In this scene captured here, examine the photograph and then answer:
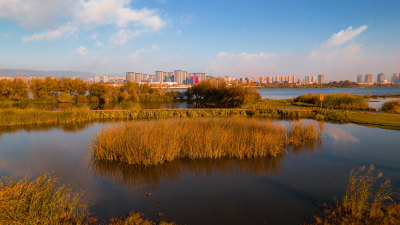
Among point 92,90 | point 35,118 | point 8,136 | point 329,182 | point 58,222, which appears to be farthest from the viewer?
point 92,90

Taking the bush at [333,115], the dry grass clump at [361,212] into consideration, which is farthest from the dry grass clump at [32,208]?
the bush at [333,115]

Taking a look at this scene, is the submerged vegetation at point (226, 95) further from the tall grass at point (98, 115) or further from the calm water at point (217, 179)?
the calm water at point (217, 179)

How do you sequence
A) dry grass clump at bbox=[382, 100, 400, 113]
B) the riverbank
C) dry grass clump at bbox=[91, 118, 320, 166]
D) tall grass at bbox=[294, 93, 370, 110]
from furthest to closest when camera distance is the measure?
tall grass at bbox=[294, 93, 370, 110]
dry grass clump at bbox=[382, 100, 400, 113]
the riverbank
dry grass clump at bbox=[91, 118, 320, 166]

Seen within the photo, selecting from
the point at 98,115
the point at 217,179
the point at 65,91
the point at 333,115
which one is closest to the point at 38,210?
the point at 217,179

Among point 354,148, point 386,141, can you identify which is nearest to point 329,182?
point 354,148

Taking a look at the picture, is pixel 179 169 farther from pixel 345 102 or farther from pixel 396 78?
pixel 396 78

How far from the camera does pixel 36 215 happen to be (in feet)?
14.1

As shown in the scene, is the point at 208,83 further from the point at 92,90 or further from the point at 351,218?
the point at 351,218

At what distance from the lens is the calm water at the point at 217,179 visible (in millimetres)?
5551

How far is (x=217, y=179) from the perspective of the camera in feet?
24.7

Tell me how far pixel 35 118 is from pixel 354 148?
2173 cm

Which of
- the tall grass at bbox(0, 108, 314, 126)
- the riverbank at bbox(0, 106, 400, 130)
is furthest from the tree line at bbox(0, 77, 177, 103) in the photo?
the riverbank at bbox(0, 106, 400, 130)

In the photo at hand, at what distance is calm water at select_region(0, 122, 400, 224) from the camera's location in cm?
555

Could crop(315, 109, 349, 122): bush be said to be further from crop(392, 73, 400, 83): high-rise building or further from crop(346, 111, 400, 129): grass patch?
crop(392, 73, 400, 83): high-rise building
